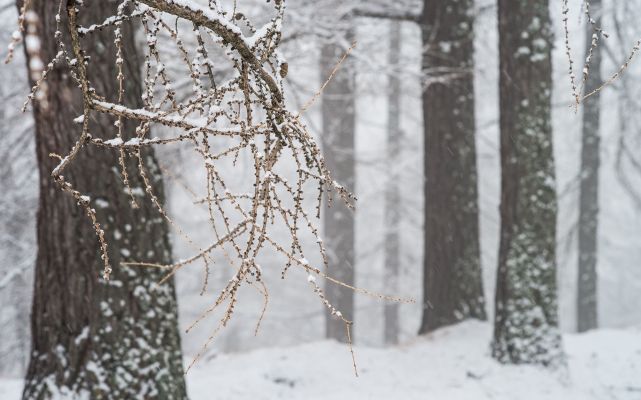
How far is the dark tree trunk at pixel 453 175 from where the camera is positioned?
696 centimetres

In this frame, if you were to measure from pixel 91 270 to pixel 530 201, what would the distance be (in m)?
3.82

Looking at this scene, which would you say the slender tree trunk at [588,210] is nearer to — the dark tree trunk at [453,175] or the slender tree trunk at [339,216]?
the slender tree trunk at [339,216]

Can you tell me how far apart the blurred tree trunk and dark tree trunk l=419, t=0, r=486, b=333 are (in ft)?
4.67

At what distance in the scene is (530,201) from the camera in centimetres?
545

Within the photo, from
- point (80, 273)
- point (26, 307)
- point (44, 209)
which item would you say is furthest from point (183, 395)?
point (26, 307)

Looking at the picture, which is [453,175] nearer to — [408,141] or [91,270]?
[91,270]

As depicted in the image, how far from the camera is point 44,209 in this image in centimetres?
374

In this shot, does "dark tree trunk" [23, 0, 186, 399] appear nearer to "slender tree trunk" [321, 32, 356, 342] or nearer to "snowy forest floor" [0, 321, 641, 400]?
"snowy forest floor" [0, 321, 641, 400]

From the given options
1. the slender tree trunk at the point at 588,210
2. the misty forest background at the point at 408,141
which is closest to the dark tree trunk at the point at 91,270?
the misty forest background at the point at 408,141

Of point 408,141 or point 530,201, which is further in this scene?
point 408,141

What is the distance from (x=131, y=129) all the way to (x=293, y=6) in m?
4.61

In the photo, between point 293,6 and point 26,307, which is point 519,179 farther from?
point 26,307

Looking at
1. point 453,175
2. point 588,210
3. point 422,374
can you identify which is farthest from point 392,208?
point 422,374

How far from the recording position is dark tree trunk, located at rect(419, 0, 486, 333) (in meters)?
6.96
